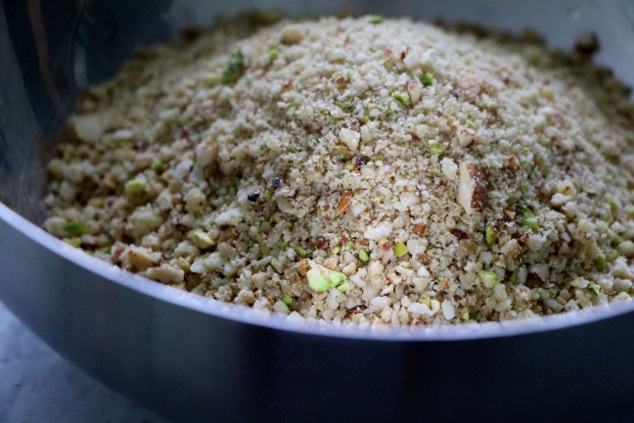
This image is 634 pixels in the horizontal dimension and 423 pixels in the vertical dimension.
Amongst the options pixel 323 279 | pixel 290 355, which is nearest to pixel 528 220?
pixel 323 279

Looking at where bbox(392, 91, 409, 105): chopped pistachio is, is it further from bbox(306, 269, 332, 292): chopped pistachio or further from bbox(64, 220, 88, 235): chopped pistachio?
bbox(64, 220, 88, 235): chopped pistachio

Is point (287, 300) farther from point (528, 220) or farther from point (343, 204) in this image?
point (528, 220)

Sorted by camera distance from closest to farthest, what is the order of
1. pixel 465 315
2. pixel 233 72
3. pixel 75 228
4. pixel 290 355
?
pixel 290 355, pixel 465 315, pixel 75 228, pixel 233 72

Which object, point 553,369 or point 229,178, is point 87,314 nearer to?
point 229,178

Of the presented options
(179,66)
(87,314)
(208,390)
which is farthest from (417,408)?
(179,66)

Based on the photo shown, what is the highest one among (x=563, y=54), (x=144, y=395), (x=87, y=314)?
(x=563, y=54)

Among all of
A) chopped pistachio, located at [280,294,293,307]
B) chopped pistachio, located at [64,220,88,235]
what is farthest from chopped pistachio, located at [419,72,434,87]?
chopped pistachio, located at [64,220,88,235]
